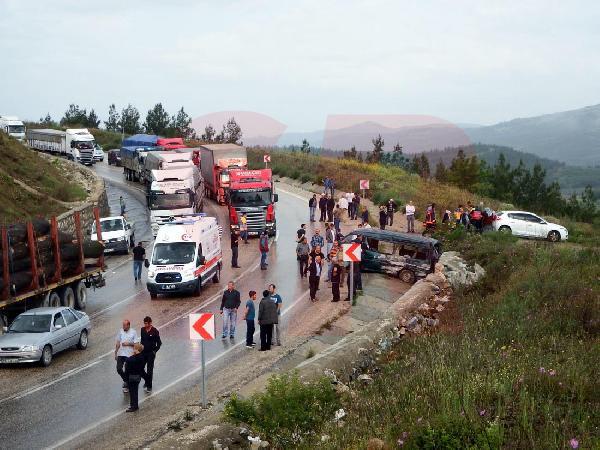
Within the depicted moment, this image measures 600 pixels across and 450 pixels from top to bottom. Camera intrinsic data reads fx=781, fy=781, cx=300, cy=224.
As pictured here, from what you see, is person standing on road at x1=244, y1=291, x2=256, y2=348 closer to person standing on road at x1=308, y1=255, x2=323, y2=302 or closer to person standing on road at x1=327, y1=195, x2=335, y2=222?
person standing on road at x1=308, y1=255, x2=323, y2=302

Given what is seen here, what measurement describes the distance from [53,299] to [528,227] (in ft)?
84.4

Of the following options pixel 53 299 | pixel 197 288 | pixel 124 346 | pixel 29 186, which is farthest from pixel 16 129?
pixel 124 346

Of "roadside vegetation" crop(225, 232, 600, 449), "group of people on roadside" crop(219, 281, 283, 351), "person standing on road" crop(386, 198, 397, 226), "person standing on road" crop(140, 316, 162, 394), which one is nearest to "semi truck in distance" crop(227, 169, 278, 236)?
"person standing on road" crop(386, 198, 397, 226)

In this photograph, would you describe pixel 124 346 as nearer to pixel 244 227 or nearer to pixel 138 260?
pixel 138 260

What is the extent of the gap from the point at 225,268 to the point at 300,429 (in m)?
21.4

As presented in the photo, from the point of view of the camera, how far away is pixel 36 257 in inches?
903

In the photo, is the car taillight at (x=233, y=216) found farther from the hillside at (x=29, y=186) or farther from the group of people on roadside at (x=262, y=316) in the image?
the group of people on roadside at (x=262, y=316)

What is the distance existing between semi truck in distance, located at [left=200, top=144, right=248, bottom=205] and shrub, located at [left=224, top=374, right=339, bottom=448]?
3892cm

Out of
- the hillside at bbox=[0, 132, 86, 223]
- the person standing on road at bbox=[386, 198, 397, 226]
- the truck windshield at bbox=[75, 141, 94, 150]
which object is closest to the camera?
the hillside at bbox=[0, 132, 86, 223]

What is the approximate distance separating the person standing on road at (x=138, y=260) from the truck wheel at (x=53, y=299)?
6312 mm

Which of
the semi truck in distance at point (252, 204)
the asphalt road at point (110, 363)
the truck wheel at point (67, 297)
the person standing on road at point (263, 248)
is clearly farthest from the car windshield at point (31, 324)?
the semi truck in distance at point (252, 204)

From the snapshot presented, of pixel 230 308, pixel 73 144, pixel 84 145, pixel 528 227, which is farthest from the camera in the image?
pixel 84 145

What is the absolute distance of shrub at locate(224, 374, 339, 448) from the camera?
1229cm

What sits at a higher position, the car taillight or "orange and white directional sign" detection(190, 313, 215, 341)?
"orange and white directional sign" detection(190, 313, 215, 341)
